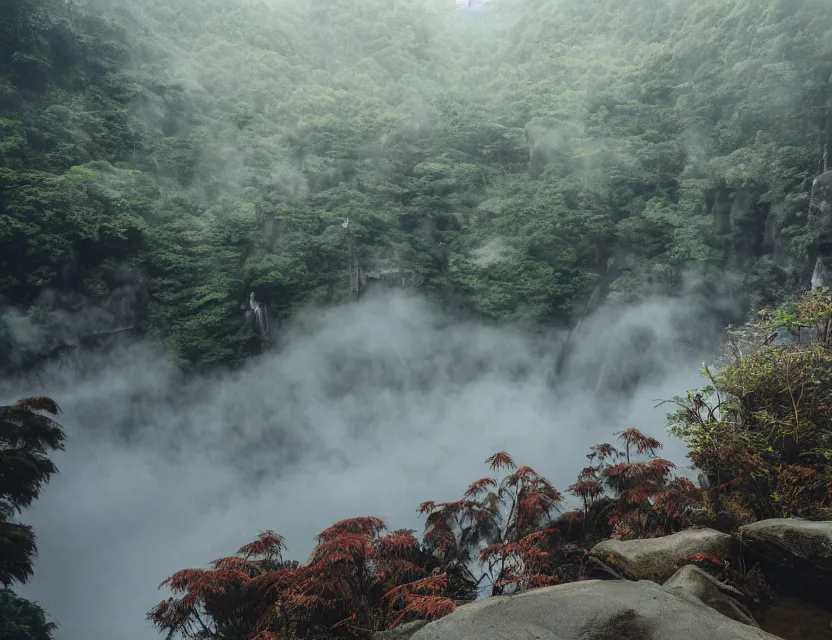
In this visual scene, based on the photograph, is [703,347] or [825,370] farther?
[703,347]

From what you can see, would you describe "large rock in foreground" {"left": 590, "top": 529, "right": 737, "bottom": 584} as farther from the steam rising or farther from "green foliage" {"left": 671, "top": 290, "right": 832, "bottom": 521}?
the steam rising

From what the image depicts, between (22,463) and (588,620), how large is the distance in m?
9.52

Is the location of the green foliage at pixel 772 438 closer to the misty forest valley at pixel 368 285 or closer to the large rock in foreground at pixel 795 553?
the misty forest valley at pixel 368 285

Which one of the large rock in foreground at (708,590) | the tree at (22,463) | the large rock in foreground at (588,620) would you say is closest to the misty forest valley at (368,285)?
the tree at (22,463)

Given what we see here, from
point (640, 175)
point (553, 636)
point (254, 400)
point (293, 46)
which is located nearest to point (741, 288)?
point (640, 175)

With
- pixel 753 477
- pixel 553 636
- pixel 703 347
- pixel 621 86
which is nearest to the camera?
pixel 553 636

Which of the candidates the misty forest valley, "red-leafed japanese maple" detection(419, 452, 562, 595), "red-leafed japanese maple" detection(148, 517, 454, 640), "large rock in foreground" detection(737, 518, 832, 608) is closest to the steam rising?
the misty forest valley

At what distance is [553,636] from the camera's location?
4.91 m

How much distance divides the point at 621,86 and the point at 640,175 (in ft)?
25.8

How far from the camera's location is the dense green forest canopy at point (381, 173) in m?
22.2

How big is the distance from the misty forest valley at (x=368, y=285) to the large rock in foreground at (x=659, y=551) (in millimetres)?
1401

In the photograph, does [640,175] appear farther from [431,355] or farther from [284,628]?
[284,628]

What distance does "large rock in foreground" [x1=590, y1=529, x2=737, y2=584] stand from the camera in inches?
267

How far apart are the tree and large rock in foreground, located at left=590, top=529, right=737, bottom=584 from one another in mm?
8967
